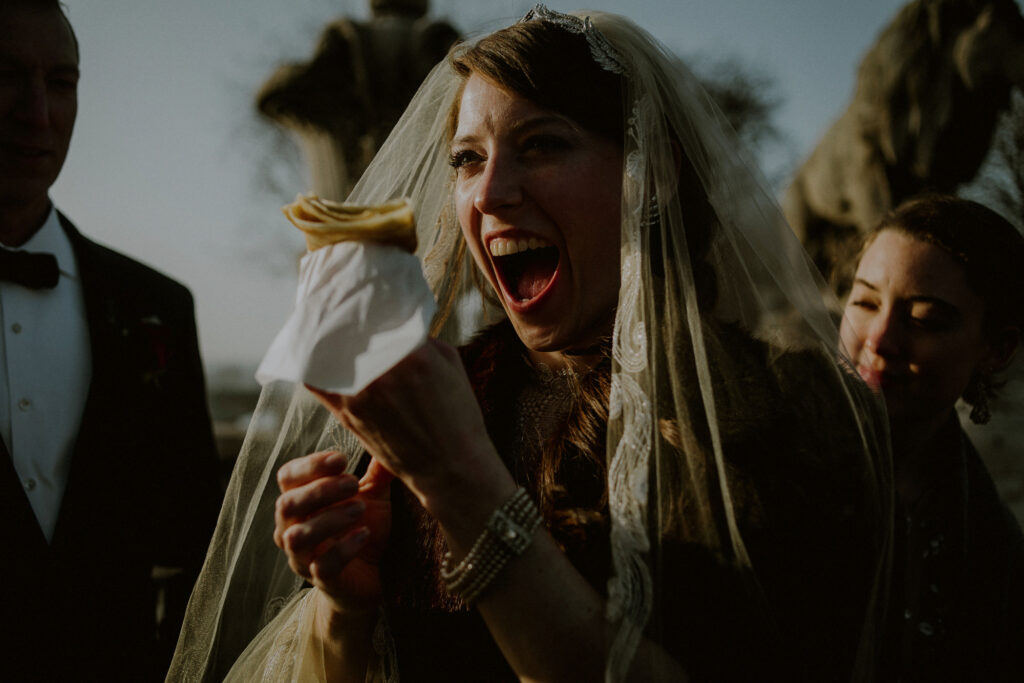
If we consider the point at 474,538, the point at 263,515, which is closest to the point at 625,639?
the point at 474,538

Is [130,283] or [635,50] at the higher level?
[635,50]

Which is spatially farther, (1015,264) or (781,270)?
(1015,264)

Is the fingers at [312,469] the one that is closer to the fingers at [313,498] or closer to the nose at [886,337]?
the fingers at [313,498]

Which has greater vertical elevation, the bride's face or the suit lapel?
the bride's face

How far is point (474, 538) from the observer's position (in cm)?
115

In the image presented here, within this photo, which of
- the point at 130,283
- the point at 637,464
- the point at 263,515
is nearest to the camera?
the point at 637,464

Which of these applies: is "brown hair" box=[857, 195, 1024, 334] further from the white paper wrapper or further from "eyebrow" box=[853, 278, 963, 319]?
the white paper wrapper

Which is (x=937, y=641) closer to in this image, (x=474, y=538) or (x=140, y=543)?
(x=474, y=538)

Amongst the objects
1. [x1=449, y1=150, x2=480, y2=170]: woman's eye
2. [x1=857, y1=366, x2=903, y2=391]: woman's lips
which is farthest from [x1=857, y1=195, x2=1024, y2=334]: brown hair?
[x1=449, y1=150, x2=480, y2=170]: woman's eye

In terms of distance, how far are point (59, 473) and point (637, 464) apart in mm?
1889

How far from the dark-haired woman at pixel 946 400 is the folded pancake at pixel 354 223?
130cm

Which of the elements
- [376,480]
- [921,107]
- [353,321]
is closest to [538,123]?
[353,321]

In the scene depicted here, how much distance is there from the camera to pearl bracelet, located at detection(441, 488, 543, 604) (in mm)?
1133

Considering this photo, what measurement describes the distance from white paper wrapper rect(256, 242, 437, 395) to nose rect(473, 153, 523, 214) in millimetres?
449
